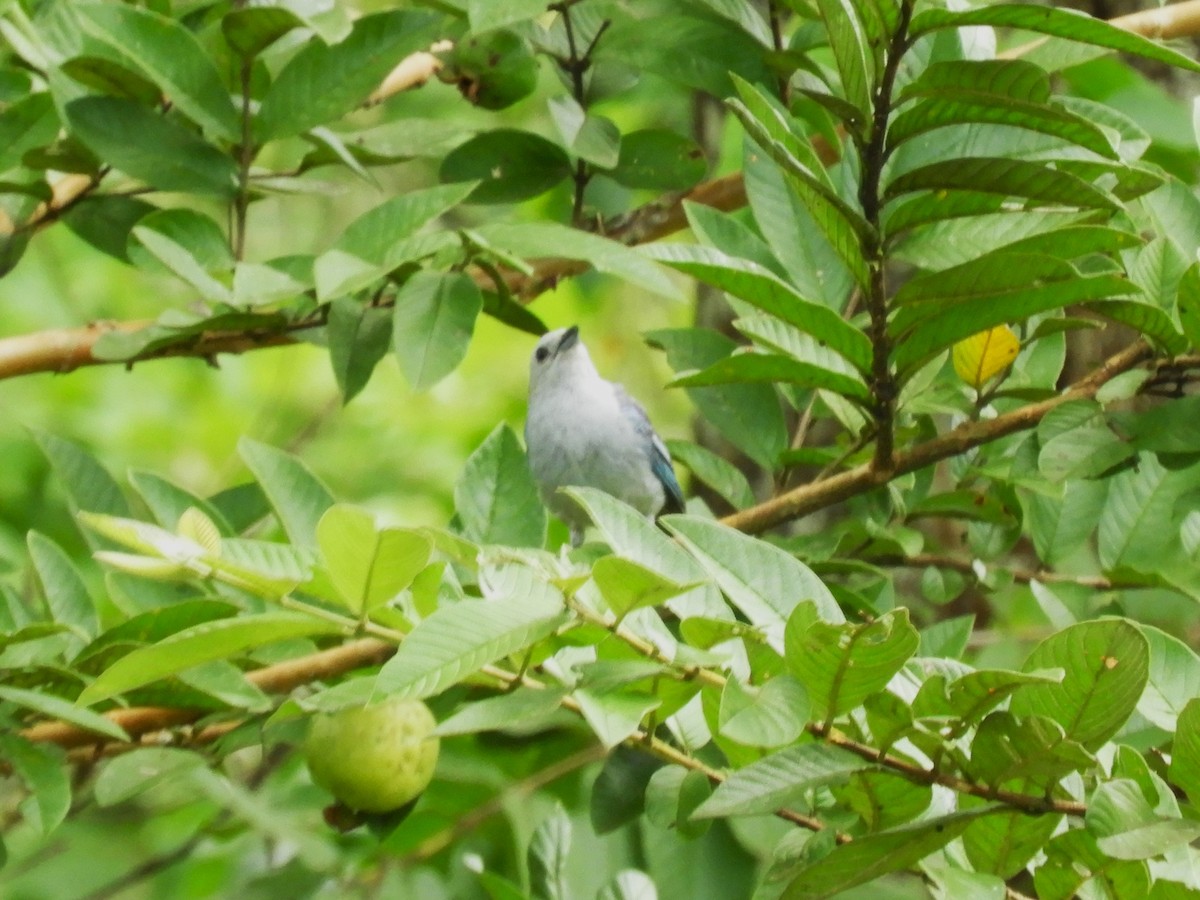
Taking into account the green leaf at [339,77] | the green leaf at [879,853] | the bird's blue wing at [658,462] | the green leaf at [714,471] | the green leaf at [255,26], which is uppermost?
the green leaf at [255,26]

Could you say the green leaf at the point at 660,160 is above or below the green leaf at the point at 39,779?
above

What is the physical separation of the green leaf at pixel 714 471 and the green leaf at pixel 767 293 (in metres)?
0.57

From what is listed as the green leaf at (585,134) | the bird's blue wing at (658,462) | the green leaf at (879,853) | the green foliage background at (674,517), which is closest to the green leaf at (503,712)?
the green foliage background at (674,517)

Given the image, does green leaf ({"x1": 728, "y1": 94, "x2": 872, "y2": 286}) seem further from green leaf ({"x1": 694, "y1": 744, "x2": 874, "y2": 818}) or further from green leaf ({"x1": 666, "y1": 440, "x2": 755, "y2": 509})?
green leaf ({"x1": 666, "y1": 440, "x2": 755, "y2": 509})

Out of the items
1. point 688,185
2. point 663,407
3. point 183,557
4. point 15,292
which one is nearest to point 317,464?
point 15,292

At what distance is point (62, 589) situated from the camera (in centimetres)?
175

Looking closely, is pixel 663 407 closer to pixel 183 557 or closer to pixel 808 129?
pixel 808 129

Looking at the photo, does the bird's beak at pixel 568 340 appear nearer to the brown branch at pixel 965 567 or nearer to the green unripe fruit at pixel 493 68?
the green unripe fruit at pixel 493 68

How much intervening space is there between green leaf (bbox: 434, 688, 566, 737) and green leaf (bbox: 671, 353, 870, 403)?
1.50 ft

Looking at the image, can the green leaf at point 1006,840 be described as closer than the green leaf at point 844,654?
No

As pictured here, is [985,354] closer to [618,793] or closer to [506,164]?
[618,793]

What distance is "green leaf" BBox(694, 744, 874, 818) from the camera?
1141 mm

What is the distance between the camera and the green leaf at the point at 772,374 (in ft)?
5.12

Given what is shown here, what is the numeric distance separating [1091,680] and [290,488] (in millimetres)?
980
